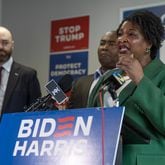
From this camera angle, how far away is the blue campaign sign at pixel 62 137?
110 cm

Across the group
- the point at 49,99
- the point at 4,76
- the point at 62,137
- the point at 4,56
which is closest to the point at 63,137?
the point at 62,137

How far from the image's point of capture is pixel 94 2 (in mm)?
3674

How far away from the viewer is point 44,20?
395cm

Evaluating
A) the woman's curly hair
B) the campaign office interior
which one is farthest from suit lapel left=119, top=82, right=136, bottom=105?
the campaign office interior

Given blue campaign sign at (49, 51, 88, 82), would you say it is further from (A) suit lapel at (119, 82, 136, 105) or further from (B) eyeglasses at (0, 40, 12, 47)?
(A) suit lapel at (119, 82, 136, 105)

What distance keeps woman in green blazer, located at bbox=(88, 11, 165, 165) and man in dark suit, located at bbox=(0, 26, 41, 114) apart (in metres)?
1.40

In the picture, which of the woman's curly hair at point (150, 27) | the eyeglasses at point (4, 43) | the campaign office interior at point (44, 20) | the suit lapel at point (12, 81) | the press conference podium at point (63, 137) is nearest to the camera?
the press conference podium at point (63, 137)

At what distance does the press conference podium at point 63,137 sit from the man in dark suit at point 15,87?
1553 mm

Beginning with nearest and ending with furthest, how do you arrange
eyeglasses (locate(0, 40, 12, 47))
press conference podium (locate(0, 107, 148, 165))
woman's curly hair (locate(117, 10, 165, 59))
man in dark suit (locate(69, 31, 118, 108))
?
press conference podium (locate(0, 107, 148, 165)) < woman's curly hair (locate(117, 10, 165, 59)) < man in dark suit (locate(69, 31, 118, 108)) < eyeglasses (locate(0, 40, 12, 47))

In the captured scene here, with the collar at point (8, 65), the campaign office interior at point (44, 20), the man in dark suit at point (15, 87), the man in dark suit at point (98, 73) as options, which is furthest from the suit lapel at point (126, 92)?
the campaign office interior at point (44, 20)

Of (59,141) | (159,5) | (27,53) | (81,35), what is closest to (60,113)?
(59,141)

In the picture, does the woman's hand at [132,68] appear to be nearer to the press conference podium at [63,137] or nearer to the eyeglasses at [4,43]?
the press conference podium at [63,137]

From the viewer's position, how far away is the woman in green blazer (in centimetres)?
129

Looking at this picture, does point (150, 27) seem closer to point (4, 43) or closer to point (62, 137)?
point (62, 137)
